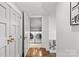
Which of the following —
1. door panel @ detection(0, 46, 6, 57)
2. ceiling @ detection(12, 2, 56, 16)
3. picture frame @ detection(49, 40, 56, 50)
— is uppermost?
ceiling @ detection(12, 2, 56, 16)

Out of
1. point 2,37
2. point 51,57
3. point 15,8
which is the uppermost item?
point 15,8

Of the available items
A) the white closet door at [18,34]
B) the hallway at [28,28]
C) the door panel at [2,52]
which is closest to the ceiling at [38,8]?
the hallway at [28,28]

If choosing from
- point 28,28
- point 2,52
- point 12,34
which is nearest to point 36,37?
point 28,28

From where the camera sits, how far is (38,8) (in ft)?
3.07

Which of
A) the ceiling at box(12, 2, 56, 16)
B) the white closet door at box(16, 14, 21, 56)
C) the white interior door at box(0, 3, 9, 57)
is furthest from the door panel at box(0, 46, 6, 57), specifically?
the ceiling at box(12, 2, 56, 16)

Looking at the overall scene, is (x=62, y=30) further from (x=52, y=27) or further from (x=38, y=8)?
(x=38, y=8)

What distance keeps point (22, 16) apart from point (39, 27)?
195 millimetres

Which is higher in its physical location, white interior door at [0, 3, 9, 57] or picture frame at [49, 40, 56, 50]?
white interior door at [0, 3, 9, 57]

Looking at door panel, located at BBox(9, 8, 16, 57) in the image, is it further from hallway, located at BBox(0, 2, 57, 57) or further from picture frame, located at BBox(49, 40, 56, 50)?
picture frame, located at BBox(49, 40, 56, 50)

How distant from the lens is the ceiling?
2.87ft

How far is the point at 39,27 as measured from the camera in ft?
3.10

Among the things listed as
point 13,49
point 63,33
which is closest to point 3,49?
point 13,49

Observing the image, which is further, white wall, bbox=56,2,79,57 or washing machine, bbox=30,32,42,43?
washing machine, bbox=30,32,42,43

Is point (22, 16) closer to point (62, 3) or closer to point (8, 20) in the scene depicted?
point (8, 20)
